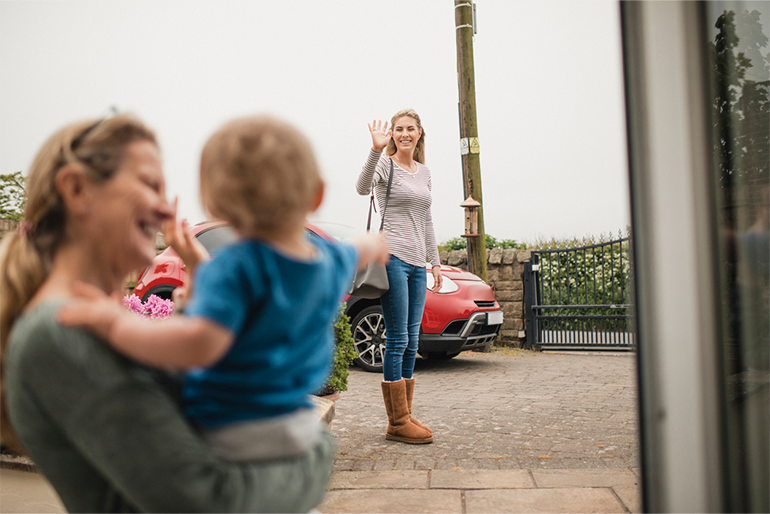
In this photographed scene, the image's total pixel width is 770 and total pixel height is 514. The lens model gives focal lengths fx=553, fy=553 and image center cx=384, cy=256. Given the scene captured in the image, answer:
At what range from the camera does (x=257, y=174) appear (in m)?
0.83

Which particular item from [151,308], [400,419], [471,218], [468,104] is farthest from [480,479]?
[468,104]

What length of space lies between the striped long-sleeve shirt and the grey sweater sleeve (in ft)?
8.47

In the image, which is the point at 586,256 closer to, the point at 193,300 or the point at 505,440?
the point at 505,440

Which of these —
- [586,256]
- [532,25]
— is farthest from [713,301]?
[586,256]

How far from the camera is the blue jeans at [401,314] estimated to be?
336cm

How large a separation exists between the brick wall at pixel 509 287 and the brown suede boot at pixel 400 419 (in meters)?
5.99

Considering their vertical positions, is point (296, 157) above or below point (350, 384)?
above

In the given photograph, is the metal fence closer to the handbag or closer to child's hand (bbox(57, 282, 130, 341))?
the handbag

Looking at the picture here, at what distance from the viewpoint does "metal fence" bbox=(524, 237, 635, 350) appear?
8.76m

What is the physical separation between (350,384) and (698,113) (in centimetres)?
471

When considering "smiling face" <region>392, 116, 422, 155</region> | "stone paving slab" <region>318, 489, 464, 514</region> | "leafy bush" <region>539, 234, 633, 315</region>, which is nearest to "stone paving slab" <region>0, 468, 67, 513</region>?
"stone paving slab" <region>318, 489, 464, 514</region>

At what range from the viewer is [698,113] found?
3.56ft

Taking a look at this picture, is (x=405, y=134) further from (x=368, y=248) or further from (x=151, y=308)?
(x=368, y=248)

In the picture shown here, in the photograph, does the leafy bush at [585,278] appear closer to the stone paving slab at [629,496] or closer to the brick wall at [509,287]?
the brick wall at [509,287]
